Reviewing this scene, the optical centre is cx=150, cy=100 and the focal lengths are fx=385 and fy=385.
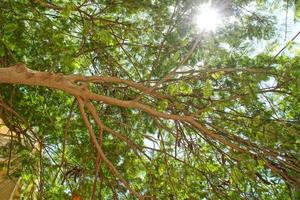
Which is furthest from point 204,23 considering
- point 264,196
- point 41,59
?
point 41,59

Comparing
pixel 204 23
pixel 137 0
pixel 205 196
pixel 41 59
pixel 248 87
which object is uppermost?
pixel 137 0

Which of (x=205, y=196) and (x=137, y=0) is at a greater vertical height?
(x=137, y=0)

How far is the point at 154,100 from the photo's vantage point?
221 inches

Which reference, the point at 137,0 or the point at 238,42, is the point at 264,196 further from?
the point at 137,0

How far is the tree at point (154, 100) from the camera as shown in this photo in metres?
4.23

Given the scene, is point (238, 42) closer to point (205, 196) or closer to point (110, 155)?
point (205, 196)

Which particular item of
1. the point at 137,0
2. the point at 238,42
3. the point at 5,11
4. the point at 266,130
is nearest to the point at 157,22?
the point at 137,0

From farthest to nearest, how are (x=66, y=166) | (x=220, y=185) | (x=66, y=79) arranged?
1. (x=66, y=166)
2. (x=220, y=185)
3. (x=66, y=79)

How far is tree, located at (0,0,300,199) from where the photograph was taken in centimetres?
423

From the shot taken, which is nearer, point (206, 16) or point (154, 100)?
point (206, 16)

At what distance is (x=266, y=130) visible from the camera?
14.5 ft

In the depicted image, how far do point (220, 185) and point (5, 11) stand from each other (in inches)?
157

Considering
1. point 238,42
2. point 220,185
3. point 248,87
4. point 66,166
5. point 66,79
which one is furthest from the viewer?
point 66,166

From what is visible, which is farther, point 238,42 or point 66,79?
point 238,42
